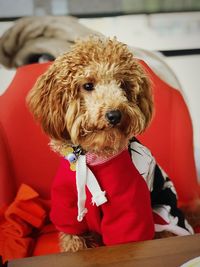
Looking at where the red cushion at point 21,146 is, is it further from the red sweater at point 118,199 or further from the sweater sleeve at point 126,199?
the sweater sleeve at point 126,199

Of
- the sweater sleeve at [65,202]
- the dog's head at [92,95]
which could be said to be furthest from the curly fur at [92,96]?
the sweater sleeve at [65,202]

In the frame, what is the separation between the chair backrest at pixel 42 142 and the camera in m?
1.21

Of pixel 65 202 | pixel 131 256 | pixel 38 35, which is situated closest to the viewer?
pixel 131 256

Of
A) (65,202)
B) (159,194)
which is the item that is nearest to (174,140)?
(159,194)

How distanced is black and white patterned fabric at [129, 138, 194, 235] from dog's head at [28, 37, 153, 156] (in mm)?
117

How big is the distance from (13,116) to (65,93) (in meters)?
0.35

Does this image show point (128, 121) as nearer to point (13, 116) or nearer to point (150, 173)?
point (150, 173)

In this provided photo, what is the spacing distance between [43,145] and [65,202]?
0.79 feet

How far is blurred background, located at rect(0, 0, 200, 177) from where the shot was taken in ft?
3.84

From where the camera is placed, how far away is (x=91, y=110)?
92cm

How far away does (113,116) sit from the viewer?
880 millimetres

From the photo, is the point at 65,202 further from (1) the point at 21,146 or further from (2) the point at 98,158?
(1) the point at 21,146

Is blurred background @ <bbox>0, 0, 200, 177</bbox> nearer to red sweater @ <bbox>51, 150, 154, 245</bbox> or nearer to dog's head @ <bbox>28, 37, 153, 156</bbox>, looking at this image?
dog's head @ <bbox>28, 37, 153, 156</bbox>

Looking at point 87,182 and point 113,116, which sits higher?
point 113,116
